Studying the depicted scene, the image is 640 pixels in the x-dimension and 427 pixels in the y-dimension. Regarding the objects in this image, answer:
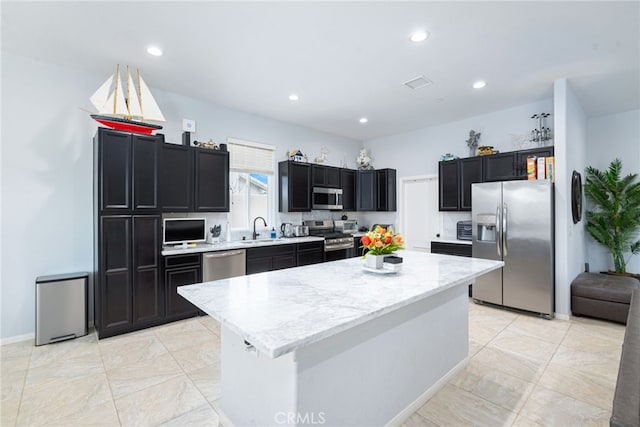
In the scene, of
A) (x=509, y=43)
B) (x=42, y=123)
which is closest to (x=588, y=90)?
(x=509, y=43)

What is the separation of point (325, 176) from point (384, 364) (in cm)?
429

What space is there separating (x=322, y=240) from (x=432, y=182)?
247 centimetres

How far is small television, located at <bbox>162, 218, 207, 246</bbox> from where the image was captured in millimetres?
3871

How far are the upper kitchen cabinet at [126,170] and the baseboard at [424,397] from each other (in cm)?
324

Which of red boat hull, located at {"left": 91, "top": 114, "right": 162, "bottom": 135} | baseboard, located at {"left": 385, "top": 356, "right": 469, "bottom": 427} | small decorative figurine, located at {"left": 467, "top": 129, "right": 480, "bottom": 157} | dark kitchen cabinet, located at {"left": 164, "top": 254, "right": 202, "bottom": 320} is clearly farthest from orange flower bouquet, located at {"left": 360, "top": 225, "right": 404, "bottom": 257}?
small decorative figurine, located at {"left": 467, "top": 129, "right": 480, "bottom": 157}

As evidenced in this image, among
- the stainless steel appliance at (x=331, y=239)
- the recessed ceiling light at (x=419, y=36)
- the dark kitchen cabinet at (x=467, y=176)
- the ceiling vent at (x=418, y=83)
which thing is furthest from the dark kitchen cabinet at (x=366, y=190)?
the recessed ceiling light at (x=419, y=36)

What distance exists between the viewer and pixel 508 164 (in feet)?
14.6

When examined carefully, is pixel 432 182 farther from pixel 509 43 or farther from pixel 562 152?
pixel 509 43

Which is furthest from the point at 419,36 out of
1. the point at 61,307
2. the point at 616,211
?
the point at 61,307

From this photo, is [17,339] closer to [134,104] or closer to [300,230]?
[134,104]

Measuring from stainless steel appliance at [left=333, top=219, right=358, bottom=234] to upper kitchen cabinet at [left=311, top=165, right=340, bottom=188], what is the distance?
0.76 meters

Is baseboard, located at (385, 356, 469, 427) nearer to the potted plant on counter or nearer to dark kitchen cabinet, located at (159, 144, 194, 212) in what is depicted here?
the potted plant on counter

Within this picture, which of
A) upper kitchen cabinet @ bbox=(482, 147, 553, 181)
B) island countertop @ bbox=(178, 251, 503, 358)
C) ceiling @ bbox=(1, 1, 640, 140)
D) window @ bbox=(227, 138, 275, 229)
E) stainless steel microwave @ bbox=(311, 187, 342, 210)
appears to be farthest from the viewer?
stainless steel microwave @ bbox=(311, 187, 342, 210)

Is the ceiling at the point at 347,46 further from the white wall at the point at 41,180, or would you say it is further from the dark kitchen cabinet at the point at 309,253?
the dark kitchen cabinet at the point at 309,253
